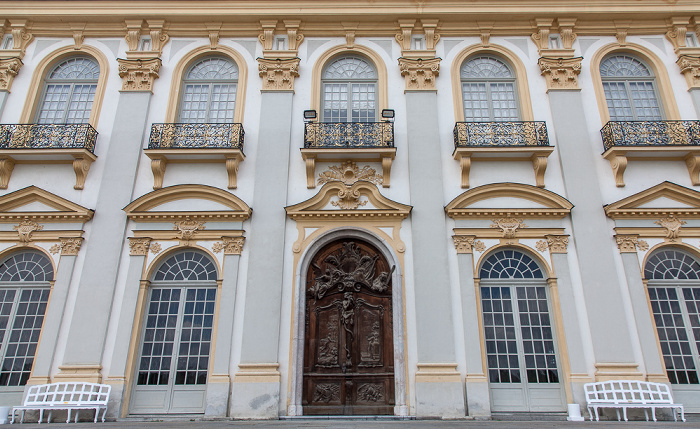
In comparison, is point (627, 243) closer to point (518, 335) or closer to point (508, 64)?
point (518, 335)

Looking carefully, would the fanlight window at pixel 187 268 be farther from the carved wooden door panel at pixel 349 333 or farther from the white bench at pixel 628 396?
the white bench at pixel 628 396

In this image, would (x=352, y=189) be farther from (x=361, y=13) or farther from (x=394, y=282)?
(x=361, y=13)

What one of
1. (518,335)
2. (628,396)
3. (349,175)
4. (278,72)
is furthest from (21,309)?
(628,396)

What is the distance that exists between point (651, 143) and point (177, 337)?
36.0ft

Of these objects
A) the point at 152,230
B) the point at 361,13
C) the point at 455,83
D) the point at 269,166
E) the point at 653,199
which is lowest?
the point at 152,230

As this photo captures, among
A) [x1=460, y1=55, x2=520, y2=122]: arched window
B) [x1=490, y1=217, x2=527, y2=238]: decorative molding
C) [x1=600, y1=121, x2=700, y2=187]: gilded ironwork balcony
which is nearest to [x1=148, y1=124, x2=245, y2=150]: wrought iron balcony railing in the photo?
[x1=460, y1=55, x2=520, y2=122]: arched window

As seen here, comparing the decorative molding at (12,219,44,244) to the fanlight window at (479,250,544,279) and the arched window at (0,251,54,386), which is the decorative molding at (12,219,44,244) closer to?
the arched window at (0,251,54,386)

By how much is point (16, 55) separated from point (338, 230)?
363 inches

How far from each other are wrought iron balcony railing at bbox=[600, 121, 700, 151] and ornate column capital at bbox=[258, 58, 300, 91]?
737 centimetres

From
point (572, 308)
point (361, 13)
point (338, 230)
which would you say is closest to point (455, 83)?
point (361, 13)

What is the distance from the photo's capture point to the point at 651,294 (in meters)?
9.83

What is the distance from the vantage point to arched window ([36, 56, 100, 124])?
11453 millimetres

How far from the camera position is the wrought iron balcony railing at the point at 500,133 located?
10.6 metres

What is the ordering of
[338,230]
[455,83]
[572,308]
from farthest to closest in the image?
[455,83] → [338,230] → [572,308]
